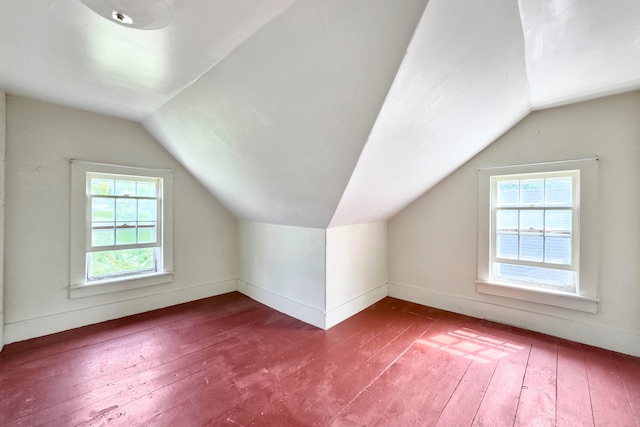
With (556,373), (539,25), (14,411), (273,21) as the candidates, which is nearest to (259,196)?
(273,21)

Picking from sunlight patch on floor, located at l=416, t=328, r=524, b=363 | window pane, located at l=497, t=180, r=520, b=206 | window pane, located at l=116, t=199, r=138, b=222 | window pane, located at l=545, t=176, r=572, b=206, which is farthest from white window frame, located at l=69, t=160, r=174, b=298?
window pane, located at l=545, t=176, r=572, b=206

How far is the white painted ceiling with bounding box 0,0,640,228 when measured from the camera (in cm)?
126

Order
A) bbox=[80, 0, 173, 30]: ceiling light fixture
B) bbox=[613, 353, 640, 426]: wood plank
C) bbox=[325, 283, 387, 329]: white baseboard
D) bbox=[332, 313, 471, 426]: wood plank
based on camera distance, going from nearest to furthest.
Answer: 1. bbox=[80, 0, 173, 30]: ceiling light fixture
2. bbox=[332, 313, 471, 426]: wood plank
3. bbox=[613, 353, 640, 426]: wood plank
4. bbox=[325, 283, 387, 329]: white baseboard

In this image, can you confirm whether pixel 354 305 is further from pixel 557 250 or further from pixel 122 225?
pixel 122 225

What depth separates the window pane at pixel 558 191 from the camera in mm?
2490

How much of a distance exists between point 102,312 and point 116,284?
30 cm

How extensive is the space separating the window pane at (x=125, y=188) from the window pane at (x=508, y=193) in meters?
4.13

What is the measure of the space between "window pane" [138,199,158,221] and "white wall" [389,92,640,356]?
3259mm

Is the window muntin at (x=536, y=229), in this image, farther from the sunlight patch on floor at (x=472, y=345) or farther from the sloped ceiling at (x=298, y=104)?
the sloped ceiling at (x=298, y=104)

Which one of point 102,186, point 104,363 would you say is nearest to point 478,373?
point 104,363

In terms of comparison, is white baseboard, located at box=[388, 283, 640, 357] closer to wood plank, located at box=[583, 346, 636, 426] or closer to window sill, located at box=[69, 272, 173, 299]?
wood plank, located at box=[583, 346, 636, 426]

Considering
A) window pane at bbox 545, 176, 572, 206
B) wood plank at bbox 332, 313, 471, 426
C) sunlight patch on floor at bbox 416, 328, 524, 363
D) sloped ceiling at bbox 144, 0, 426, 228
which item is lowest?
wood plank at bbox 332, 313, 471, 426

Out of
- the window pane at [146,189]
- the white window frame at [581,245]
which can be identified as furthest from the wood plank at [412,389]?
the window pane at [146,189]

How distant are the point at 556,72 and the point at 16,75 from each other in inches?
159
